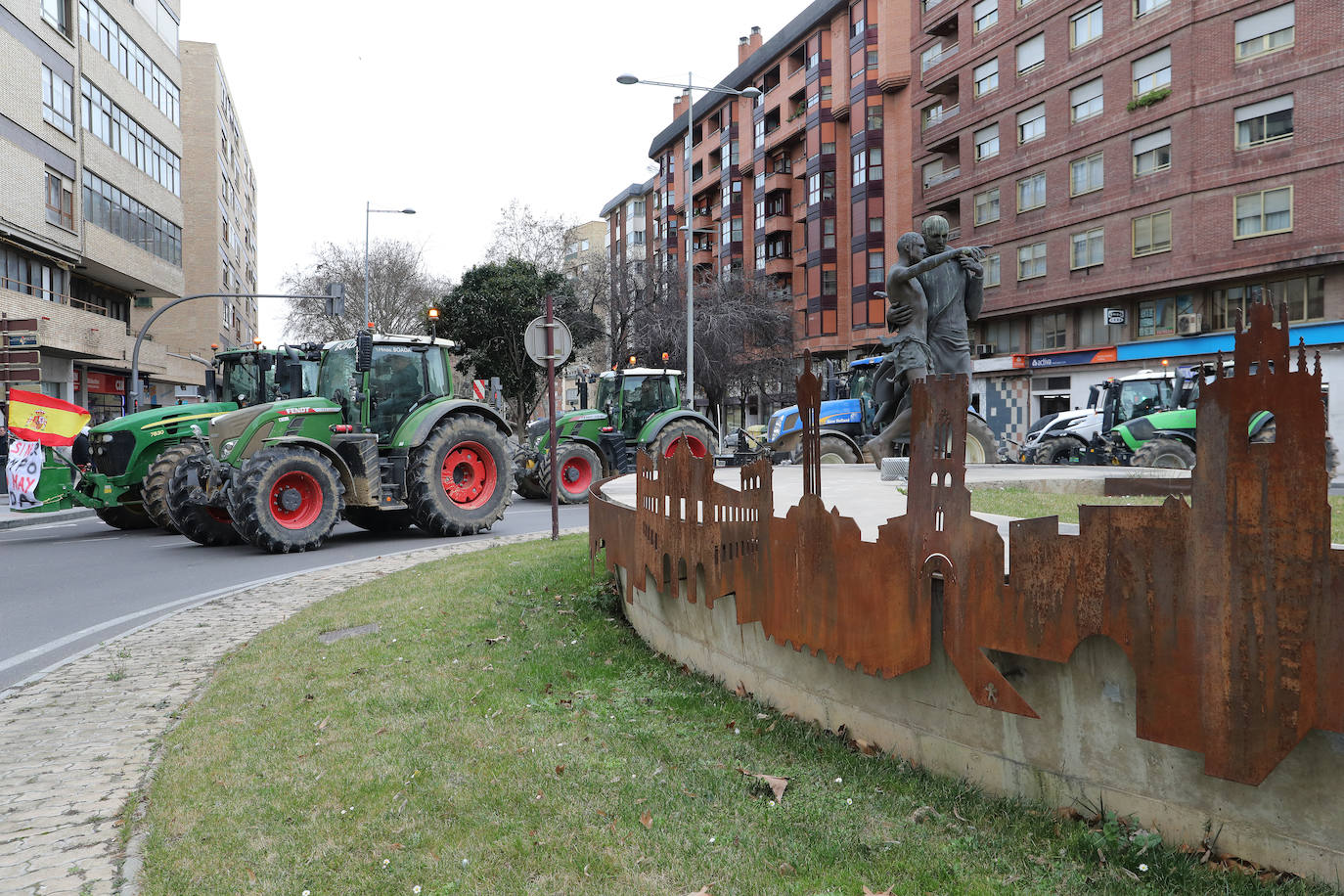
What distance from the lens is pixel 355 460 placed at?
41.6 feet

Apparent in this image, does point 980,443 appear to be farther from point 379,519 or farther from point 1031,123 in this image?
point 1031,123

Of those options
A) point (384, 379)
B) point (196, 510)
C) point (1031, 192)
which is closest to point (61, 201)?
point (196, 510)

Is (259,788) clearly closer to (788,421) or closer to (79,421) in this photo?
(79,421)

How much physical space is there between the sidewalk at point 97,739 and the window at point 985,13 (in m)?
35.4

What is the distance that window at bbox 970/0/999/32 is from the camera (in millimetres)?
35506

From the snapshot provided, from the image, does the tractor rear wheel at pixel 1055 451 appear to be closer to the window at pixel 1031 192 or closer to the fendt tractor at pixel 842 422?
the fendt tractor at pixel 842 422

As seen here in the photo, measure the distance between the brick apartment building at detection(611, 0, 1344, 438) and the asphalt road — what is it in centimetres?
1921

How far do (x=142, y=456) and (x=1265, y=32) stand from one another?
95.4 feet

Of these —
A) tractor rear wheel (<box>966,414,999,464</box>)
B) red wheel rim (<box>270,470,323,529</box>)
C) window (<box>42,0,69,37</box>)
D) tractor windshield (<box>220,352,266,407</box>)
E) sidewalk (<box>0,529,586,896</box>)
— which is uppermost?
window (<box>42,0,69,37</box>)

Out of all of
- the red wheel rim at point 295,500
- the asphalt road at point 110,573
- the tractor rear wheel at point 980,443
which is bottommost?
the asphalt road at point 110,573

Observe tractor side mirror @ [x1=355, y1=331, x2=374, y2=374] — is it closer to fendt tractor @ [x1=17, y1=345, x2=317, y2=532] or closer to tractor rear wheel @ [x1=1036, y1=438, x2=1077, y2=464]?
fendt tractor @ [x1=17, y1=345, x2=317, y2=532]

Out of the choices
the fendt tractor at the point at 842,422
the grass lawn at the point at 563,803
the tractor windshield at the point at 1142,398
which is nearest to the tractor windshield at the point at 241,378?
the fendt tractor at the point at 842,422

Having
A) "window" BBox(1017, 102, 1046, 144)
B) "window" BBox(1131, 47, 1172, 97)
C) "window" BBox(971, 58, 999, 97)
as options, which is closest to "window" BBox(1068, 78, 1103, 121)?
"window" BBox(1017, 102, 1046, 144)

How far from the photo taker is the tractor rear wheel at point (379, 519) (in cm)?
1429
